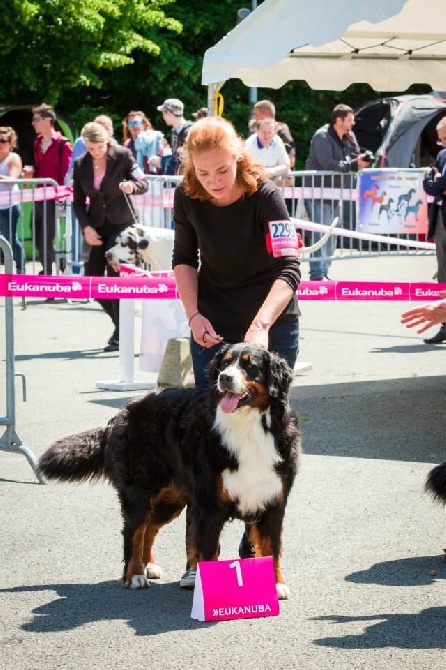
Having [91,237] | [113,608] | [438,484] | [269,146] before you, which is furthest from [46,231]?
[113,608]

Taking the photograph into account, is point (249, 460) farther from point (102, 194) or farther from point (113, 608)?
point (102, 194)

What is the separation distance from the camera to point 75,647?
470 centimetres

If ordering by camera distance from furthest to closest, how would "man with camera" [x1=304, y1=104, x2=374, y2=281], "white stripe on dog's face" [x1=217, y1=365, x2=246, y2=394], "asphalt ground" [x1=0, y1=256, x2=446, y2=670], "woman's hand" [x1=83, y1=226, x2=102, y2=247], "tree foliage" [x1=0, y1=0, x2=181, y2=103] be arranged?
1. "tree foliage" [x1=0, y1=0, x2=181, y2=103]
2. "man with camera" [x1=304, y1=104, x2=374, y2=281]
3. "woman's hand" [x1=83, y1=226, x2=102, y2=247]
4. "white stripe on dog's face" [x1=217, y1=365, x2=246, y2=394]
5. "asphalt ground" [x1=0, y1=256, x2=446, y2=670]

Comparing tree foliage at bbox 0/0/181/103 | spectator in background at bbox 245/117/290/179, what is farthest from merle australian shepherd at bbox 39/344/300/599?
tree foliage at bbox 0/0/181/103

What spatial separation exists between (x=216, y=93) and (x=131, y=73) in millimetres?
21237

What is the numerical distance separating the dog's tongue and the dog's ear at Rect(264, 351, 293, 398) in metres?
0.16

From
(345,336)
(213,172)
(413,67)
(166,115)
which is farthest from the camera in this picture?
(166,115)

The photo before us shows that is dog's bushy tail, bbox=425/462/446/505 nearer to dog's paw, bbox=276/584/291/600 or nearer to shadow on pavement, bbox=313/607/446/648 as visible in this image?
shadow on pavement, bbox=313/607/446/648

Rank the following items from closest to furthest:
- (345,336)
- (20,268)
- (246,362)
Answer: (246,362), (345,336), (20,268)

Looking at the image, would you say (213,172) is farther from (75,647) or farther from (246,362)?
(75,647)

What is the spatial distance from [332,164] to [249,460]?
11.9m

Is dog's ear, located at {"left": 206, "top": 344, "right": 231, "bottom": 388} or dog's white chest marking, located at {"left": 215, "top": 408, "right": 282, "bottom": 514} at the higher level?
dog's ear, located at {"left": 206, "top": 344, "right": 231, "bottom": 388}

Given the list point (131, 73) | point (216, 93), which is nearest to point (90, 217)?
point (216, 93)

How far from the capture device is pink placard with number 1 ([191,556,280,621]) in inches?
195
